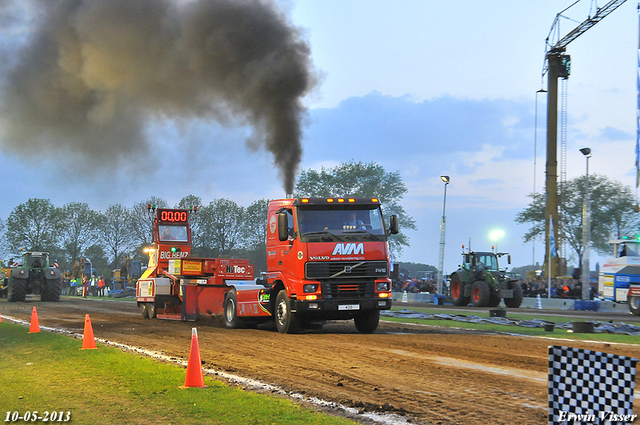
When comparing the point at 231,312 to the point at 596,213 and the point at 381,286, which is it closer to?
the point at 381,286

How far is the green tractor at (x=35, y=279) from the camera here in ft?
112

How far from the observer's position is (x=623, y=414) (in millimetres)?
3301

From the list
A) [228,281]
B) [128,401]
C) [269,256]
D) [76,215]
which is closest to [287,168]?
[228,281]

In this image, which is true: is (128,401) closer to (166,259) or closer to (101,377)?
(101,377)

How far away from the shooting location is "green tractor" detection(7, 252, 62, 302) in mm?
34094

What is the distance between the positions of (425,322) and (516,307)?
12.2 metres

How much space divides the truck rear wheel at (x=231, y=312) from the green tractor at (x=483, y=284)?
649 inches

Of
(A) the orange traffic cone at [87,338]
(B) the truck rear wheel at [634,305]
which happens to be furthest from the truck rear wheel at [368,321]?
(B) the truck rear wheel at [634,305]

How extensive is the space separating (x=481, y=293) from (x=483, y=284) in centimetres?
45

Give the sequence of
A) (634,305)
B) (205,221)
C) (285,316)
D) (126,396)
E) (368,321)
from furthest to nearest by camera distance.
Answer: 1. (205,221)
2. (634,305)
3. (368,321)
4. (285,316)
5. (126,396)

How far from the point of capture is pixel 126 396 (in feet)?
23.6

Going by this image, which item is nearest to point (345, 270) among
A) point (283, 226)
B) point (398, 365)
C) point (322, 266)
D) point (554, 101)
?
point (322, 266)

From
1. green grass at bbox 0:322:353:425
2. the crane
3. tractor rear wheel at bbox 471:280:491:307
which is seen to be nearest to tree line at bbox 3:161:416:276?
the crane

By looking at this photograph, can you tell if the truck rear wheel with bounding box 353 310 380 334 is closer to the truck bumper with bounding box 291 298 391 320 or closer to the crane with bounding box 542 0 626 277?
the truck bumper with bounding box 291 298 391 320
